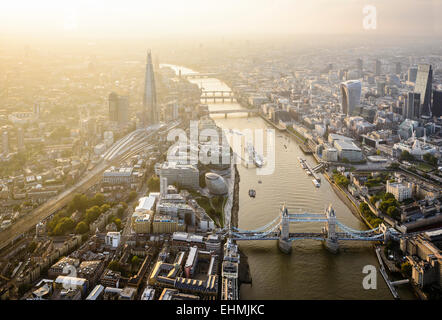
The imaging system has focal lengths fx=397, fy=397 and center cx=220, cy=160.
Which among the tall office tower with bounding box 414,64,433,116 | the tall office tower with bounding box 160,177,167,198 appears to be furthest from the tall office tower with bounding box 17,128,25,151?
the tall office tower with bounding box 414,64,433,116

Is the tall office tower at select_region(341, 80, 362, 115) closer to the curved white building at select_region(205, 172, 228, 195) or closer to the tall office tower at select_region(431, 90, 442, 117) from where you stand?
the tall office tower at select_region(431, 90, 442, 117)

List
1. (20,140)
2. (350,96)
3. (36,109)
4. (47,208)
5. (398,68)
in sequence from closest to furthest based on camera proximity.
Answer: (47,208) → (20,140) → (36,109) → (350,96) → (398,68)

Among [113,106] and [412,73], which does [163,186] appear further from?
[412,73]

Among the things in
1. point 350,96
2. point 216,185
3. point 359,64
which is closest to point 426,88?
point 350,96

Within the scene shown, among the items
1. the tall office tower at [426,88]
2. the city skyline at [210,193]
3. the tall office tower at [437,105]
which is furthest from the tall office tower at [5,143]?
the tall office tower at [437,105]

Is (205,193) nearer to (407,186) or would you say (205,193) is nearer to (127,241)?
(127,241)

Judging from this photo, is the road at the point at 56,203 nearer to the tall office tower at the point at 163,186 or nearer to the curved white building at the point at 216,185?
the tall office tower at the point at 163,186
